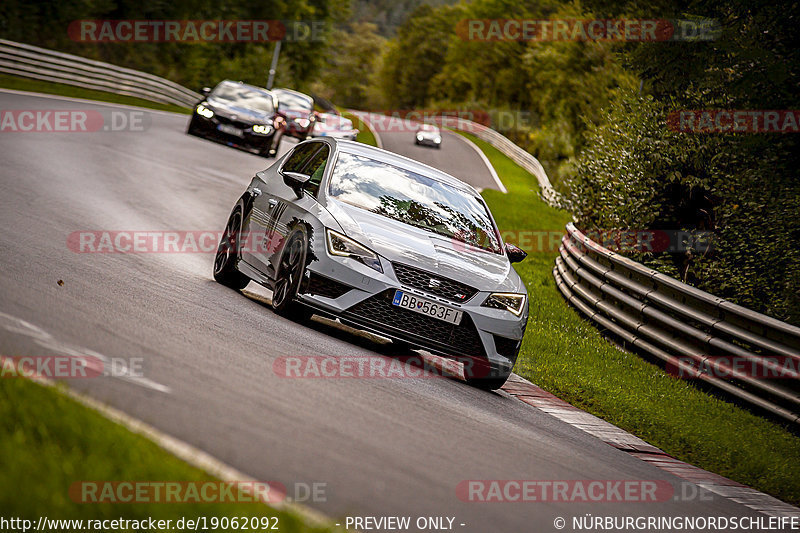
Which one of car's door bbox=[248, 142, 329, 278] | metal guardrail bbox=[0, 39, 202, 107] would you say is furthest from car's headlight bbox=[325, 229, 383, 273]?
metal guardrail bbox=[0, 39, 202, 107]

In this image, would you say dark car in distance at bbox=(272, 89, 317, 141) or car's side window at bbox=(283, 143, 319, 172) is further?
dark car in distance at bbox=(272, 89, 317, 141)

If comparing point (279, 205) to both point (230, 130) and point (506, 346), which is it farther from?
point (230, 130)

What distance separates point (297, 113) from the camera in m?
39.0

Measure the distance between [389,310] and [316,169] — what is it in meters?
2.20

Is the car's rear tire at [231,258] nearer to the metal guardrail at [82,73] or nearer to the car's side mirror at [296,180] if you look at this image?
the car's side mirror at [296,180]

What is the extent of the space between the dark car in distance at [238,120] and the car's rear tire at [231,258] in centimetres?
1807

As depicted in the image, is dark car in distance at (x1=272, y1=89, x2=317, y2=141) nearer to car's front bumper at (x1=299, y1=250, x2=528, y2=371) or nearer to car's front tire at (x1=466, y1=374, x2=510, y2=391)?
car's front tire at (x1=466, y1=374, x2=510, y2=391)

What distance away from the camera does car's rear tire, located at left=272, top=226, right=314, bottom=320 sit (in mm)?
9141

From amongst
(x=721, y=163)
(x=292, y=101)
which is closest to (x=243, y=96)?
(x=292, y=101)

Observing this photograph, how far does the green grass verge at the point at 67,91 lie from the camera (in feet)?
106

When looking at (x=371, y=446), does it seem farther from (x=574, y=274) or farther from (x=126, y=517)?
(x=574, y=274)

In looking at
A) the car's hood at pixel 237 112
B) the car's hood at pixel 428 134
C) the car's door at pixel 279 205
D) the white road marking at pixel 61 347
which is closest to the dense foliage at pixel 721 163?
the car's door at pixel 279 205

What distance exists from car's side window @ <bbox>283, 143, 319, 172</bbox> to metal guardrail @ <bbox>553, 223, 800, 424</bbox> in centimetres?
450

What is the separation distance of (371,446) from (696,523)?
6.64ft
